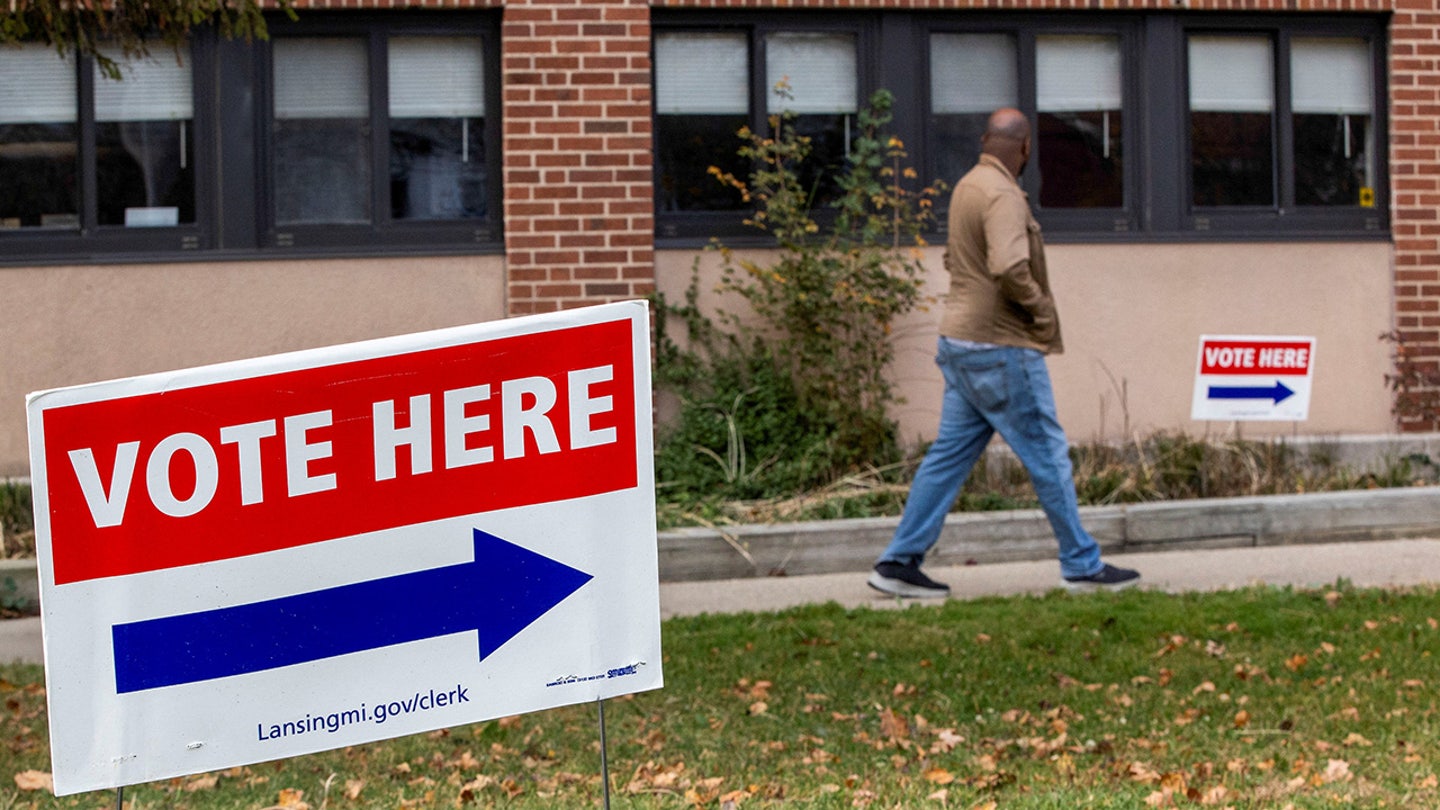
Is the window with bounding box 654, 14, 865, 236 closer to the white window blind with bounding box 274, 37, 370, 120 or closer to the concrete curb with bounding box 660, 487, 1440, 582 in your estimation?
the white window blind with bounding box 274, 37, 370, 120

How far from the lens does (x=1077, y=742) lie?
15.3 feet

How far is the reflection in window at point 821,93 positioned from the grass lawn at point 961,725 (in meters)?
3.67

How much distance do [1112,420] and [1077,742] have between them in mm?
4976

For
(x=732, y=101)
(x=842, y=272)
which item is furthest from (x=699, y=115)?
(x=842, y=272)

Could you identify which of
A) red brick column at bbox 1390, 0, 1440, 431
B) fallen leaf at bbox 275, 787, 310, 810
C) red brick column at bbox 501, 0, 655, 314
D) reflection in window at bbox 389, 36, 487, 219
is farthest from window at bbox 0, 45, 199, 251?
red brick column at bbox 1390, 0, 1440, 431

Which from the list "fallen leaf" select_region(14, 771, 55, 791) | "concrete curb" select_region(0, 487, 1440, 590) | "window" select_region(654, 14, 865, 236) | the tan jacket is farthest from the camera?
"window" select_region(654, 14, 865, 236)

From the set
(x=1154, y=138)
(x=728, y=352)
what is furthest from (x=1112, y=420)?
(x=728, y=352)

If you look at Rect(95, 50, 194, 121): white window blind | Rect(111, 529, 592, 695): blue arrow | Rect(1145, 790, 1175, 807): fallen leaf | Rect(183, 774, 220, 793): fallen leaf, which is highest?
Rect(95, 50, 194, 121): white window blind

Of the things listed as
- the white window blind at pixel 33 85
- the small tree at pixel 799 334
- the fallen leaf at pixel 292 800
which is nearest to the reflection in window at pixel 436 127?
the small tree at pixel 799 334

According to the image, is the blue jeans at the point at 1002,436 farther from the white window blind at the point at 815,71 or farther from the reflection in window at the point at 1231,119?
the reflection in window at the point at 1231,119

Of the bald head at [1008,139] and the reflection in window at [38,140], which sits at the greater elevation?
the reflection in window at [38,140]

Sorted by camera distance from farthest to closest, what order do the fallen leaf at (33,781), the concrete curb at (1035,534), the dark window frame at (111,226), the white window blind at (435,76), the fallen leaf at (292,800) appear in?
the white window blind at (435,76)
the dark window frame at (111,226)
the concrete curb at (1035,534)
the fallen leaf at (33,781)
the fallen leaf at (292,800)

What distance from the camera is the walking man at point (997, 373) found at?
21.4 ft

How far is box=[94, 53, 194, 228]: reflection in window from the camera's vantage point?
889cm
